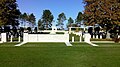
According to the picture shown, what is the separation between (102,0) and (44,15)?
83646 mm

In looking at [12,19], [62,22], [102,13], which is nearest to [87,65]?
[102,13]

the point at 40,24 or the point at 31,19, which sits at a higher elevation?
the point at 31,19

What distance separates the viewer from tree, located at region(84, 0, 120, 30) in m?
42.9

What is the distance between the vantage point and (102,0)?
45375 mm

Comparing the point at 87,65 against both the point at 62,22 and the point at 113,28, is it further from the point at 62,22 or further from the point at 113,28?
the point at 62,22

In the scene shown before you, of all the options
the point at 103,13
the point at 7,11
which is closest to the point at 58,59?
the point at 103,13

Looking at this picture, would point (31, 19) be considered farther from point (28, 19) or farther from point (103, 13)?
point (103, 13)

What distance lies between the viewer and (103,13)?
44.7m

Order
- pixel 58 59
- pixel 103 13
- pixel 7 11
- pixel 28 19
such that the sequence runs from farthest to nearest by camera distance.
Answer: pixel 28 19 → pixel 7 11 → pixel 103 13 → pixel 58 59

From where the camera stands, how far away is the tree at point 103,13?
42925 millimetres

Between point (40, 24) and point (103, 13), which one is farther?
point (40, 24)

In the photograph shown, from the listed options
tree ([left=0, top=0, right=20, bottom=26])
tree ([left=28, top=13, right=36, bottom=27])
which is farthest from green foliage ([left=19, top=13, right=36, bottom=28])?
tree ([left=0, top=0, right=20, bottom=26])

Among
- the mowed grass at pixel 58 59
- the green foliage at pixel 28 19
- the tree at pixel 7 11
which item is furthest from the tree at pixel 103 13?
the green foliage at pixel 28 19

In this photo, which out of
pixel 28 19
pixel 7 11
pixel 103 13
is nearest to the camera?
pixel 103 13
